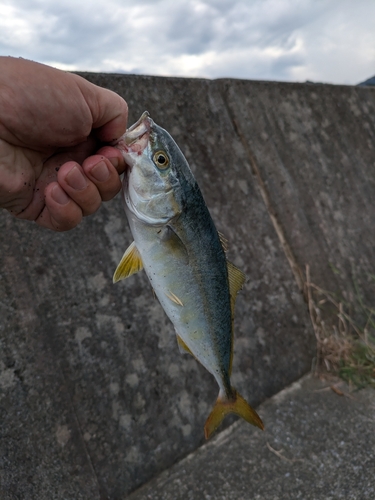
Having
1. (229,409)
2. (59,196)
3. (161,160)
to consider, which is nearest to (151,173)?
(161,160)

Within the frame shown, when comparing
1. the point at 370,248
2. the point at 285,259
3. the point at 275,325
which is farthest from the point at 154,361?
the point at 370,248

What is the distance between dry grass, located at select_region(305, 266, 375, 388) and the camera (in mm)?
3396

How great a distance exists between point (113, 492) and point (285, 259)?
6.91ft

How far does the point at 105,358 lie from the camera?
2.60 m

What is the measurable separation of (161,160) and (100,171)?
25 cm

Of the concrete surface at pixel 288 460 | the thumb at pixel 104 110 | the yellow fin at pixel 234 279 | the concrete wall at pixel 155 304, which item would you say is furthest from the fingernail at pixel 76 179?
the concrete surface at pixel 288 460

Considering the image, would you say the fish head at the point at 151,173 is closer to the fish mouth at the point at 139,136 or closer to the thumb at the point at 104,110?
the fish mouth at the point at 139,136

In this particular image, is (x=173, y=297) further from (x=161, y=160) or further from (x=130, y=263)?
(x=161, y=160)

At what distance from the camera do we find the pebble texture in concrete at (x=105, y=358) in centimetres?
232

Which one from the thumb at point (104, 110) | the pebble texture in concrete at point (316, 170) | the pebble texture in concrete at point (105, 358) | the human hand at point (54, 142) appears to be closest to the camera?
the human hand at point (54, 142)

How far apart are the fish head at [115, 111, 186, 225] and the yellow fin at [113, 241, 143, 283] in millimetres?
145

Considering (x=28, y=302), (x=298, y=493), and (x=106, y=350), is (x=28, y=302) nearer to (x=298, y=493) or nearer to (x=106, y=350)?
(x=106, y=350)

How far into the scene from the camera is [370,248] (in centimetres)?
423

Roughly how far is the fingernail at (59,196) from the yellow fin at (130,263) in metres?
0.35
